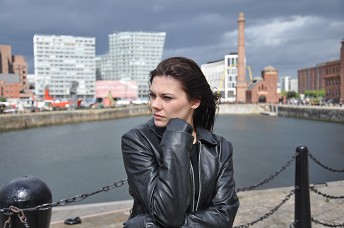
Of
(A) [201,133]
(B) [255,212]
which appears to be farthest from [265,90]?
(A) [201,133]

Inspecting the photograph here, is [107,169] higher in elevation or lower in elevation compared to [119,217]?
lower

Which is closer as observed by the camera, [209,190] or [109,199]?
[209,190]

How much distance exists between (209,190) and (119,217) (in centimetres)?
501

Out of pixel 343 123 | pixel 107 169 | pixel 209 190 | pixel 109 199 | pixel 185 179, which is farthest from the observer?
pixel 343 123

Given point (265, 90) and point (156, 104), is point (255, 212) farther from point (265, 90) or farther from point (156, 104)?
point (265, 90)

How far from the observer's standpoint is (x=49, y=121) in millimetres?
49469

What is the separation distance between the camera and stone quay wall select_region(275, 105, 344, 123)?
1977 inches

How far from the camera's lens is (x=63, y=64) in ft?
474

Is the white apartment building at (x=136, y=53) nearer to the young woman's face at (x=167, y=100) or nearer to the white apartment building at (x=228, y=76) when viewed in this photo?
the white apartment building at (x=228, y=76)

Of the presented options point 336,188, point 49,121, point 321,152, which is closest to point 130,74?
point 49,121

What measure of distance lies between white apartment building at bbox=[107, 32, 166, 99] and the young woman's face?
14991 cm

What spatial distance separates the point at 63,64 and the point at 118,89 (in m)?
31.2

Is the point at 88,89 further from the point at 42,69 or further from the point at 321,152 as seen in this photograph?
the point at 321,152

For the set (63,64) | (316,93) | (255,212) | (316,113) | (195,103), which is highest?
(63,64)
